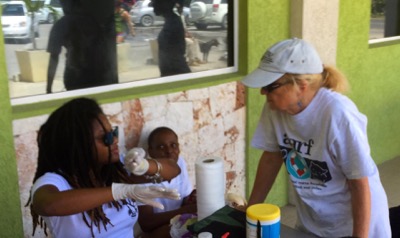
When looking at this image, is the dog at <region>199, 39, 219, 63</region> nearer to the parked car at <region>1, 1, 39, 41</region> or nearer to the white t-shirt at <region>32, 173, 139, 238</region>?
the parked car at <region>1, 1, 39, 41</region>

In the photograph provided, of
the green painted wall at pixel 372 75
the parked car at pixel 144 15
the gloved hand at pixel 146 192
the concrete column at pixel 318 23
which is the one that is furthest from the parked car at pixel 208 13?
the gloved hand at pixel 146 192

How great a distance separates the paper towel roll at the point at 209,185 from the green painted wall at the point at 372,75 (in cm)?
289

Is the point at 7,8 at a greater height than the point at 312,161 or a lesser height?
greater

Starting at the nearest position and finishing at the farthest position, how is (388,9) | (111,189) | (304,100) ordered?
(111,189) → (304,100) → (388,9)

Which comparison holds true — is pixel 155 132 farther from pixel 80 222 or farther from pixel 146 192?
pixel 146 192

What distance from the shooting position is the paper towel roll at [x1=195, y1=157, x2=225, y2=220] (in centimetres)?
165

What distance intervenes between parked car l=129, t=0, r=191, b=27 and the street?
37 mm

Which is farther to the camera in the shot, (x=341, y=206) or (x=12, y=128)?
(x=12, y=128)

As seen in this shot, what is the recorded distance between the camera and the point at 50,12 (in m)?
2.67

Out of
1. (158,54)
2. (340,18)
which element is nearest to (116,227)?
(158,54)

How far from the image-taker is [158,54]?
3.20 meters

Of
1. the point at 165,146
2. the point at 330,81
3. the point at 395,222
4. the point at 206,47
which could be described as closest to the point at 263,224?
the point at 330,81

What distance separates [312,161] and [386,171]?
3.50 m

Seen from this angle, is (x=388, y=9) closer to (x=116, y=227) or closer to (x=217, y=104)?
(x=217, y=104)
